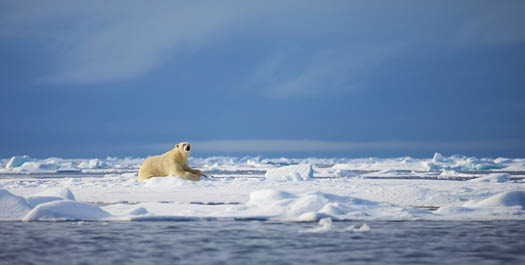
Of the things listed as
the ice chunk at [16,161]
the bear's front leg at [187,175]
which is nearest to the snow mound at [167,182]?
the bear's front leg at [187,175]

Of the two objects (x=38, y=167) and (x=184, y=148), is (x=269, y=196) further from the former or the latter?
(x=38, y=167)

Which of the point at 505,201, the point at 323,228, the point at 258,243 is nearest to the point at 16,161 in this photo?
the point at 505,201

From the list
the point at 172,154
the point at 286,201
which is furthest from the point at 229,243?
the point at 172,154

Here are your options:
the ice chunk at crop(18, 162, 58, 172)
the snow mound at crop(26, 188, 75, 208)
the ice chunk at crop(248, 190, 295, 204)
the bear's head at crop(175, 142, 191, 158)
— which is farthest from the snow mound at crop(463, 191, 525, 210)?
the ice chunk at crop(18, 162, 58, 172)

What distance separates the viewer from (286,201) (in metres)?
8.92

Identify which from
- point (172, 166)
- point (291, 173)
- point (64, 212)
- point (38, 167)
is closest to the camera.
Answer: point (64, 212)

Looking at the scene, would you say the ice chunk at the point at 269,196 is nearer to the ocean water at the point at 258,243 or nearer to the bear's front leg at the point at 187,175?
the ocean water at the point at 258,243

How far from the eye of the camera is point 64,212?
8141 mm

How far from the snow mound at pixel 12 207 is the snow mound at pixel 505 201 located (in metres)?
7.15

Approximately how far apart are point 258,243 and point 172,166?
9.35 m

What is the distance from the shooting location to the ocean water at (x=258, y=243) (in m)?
5.03

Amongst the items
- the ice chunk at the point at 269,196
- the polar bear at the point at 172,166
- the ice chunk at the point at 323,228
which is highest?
the polar bear at the point at 172,166

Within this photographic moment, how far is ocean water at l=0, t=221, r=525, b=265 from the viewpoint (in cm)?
503

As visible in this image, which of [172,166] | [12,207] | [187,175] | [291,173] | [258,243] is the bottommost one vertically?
[258,243]
